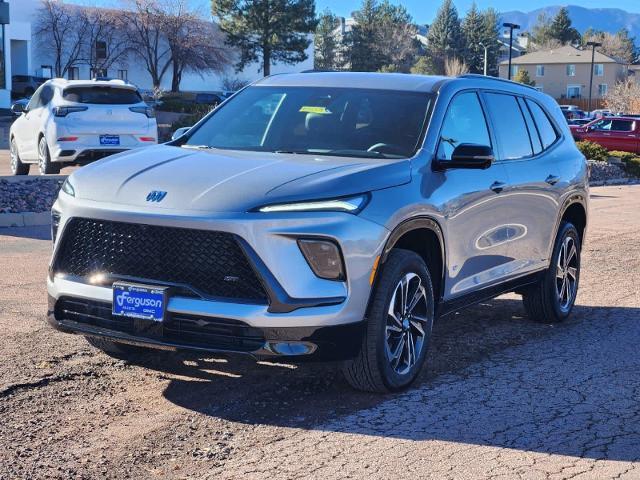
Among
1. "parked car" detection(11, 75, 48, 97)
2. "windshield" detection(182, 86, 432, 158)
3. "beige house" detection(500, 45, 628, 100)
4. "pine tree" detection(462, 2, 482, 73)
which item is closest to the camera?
"windshield" detection(182, 86, 432, 158)

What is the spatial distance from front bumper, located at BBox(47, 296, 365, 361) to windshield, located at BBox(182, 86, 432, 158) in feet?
4.75

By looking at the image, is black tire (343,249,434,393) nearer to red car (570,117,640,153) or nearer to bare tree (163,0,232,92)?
red car (570,117,640,153)

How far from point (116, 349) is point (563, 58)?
11296 centimetres

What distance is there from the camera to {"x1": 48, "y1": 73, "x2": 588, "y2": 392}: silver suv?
5012 millimetres

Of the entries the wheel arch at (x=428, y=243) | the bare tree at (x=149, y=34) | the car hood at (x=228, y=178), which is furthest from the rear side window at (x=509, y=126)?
the bare tree at (x=149, y=34)

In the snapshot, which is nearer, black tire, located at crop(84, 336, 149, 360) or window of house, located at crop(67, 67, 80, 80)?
black tire, located at crop(84, 336, 149, 360)

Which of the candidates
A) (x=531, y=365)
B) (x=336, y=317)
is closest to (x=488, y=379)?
(x=531, y=365)

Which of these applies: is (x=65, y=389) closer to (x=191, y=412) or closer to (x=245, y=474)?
(x=191, y=412)

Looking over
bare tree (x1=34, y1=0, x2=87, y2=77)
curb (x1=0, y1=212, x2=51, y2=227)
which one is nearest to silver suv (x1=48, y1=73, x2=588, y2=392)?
curb (x1=0, y1=212, x2=51, y2=227)

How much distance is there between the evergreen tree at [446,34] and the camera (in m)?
117

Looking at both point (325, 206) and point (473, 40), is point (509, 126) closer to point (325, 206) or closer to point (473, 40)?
point (325, 206)

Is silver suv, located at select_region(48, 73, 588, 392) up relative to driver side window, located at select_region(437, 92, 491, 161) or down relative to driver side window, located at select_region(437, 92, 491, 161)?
down

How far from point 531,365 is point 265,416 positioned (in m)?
2.15

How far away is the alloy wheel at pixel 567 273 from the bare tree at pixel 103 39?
2304 inches
